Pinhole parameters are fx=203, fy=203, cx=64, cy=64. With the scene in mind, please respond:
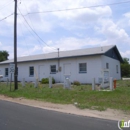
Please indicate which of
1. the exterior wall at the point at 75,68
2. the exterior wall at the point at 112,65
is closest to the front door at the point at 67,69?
the exterior wall at the point at 75,68

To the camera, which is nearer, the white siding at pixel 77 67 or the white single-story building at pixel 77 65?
the white siding at pixel 77 67

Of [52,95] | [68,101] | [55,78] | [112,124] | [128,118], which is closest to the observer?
[112,124]

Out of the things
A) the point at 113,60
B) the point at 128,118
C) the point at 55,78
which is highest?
the point at 113,60

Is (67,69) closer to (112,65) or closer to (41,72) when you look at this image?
(41,72)

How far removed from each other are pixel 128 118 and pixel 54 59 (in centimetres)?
1739

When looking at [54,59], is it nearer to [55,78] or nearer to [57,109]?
[55,78]

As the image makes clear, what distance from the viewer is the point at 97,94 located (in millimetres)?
12992

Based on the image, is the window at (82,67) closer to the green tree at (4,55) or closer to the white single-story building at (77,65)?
the white single-story building at (77,65)

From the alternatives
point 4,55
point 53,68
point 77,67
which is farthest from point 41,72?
point 4,55

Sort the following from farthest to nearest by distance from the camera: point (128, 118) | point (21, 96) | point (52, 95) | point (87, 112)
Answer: point (21, 96)
point (52, 95)
point (87, 112)
point (128, 118)

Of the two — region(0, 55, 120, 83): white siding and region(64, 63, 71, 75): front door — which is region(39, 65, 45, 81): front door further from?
region(64, 63, 71, 75): front door

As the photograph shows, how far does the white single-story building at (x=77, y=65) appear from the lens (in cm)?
2195

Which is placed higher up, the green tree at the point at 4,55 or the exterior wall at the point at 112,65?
the green tree at the point at 4,55

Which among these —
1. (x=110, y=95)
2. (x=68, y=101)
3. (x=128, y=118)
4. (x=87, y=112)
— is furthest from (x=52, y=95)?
(x=128, y=118)
